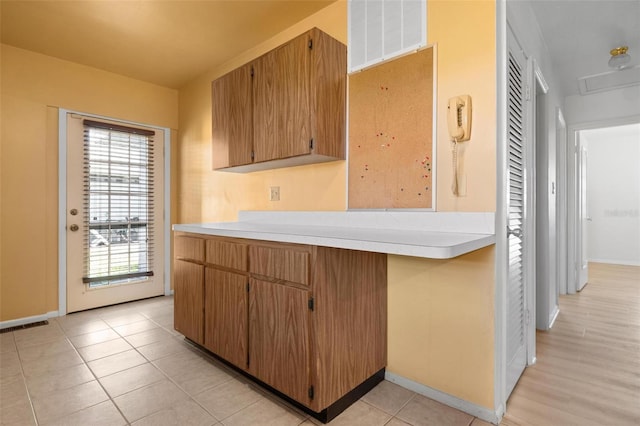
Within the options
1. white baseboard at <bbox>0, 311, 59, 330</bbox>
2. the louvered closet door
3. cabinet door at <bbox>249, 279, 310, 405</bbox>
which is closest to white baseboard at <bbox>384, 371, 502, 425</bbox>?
the louvered closet door

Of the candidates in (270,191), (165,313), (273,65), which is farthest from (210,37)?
(165,313)

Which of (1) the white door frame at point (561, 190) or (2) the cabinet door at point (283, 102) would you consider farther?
(1) the white door frame at point (561, 190)

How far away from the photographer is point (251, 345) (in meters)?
1.83

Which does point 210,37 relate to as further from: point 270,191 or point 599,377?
point 599,377

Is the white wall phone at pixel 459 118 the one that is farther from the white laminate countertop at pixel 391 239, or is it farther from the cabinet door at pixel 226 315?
the cabinet door at pixel 226 315

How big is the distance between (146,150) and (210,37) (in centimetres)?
170

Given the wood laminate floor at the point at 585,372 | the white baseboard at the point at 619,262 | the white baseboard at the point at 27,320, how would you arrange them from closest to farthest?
the wood laminate floor at the point at 585,372, the white baseboard at the point at 27,320, the white baseboard at the point at 619,262

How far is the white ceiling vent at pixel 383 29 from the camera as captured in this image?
1839 millimetres

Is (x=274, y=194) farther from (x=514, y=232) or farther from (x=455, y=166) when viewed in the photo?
(x=514, y=232)

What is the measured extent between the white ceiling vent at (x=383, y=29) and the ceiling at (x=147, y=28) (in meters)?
0.38

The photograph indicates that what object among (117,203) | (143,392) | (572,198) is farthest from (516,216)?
(117,203)

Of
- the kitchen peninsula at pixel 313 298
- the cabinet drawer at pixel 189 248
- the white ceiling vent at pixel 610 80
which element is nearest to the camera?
the kitchen peninsula at pixel 313 298

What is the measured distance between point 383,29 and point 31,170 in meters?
3.39

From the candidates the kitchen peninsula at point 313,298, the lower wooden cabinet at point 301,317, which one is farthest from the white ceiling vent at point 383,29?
the lower wooden cabinet at point 301,317
